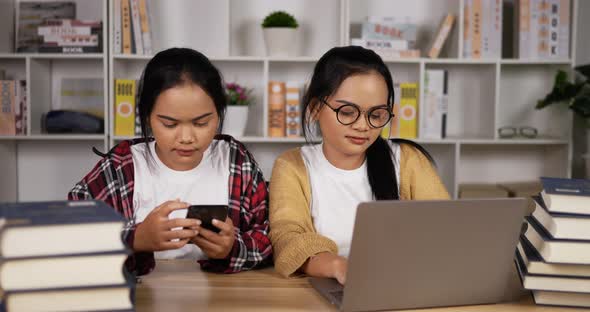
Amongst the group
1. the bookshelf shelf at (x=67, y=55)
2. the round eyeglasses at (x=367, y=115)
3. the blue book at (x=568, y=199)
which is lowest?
the blue book at (x=568, y=199)

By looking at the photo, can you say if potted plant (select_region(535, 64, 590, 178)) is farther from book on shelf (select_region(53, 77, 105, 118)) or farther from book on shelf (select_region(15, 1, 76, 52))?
book on shelf (select_region(15, 1, 76, 52))

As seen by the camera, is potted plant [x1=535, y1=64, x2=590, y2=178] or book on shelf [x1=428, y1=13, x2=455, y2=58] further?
book on shelf [x1=428, y1=13, x2=455, y2=58]

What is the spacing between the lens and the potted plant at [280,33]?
336 centimetres

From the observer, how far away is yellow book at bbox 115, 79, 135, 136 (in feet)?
11.0

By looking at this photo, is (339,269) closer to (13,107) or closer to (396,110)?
(396,110)

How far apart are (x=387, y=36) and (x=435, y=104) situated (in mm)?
430

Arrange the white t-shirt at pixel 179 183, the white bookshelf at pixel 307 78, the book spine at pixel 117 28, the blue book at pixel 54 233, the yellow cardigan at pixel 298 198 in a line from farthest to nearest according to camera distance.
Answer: the white bookshelf at pixel 307 78 < the book spine at pixel 117 28 < the white t-shirt at pixel 179 183 < the yellow cardigan at pixel 298 198 < the blue book at pixel 54 233

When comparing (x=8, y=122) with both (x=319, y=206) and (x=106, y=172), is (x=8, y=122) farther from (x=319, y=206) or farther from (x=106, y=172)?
(x=319, y=206)

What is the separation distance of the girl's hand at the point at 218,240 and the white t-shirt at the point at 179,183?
266 millimetres

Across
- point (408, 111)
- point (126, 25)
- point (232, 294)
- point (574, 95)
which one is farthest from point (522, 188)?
point (232, 294)

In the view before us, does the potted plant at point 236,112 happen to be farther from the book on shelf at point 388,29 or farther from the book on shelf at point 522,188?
the book on shelf at point 522,188

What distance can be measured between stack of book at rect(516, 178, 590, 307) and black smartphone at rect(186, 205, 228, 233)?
1.81 ft

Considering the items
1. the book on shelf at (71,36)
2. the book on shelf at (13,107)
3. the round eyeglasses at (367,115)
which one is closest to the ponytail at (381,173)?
the round eyeglasses at (367,115)

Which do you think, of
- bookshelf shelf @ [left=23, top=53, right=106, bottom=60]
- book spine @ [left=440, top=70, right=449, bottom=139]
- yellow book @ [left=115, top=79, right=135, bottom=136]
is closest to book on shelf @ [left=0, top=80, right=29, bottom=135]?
bookshelf shelf @ [left=23, top=53, right=106, bottom=60]
